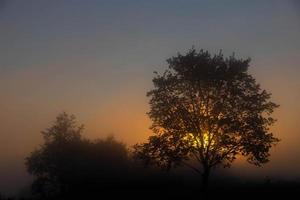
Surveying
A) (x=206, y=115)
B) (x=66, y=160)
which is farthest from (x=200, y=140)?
(x=66, y=160)

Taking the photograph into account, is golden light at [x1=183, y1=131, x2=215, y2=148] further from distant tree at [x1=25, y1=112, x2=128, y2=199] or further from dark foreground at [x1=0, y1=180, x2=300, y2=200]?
distant tree at [x1=25, y1=112, x2=128, y2=199]

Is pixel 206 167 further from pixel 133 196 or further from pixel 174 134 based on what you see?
pixel 133 196

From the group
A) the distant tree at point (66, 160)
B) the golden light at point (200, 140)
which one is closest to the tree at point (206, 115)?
the golden light at point (200, 140)

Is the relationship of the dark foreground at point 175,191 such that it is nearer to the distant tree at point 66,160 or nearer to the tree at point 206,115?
the tree at point 206,115

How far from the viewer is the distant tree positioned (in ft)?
336

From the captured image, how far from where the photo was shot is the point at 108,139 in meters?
123

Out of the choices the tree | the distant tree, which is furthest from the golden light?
the distant tree

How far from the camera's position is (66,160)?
10312 centimetres

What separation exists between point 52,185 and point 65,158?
19.3 ft

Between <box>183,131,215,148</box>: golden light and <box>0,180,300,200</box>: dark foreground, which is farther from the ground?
<box>183,131,215,148</box>: golden light

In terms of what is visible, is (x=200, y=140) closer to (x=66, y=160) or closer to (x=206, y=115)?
(x=206, y=115)

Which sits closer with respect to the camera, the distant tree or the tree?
the tree

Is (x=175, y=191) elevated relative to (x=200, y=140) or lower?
lower

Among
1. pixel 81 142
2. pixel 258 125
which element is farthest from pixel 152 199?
pixel 81 142
